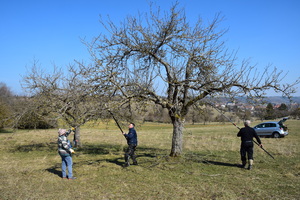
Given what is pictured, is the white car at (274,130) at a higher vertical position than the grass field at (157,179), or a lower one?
higher

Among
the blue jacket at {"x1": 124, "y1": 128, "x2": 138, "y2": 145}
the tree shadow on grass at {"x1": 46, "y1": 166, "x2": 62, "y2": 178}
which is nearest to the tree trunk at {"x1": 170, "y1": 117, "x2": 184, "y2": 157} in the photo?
the blue jacket at {"x1": 124, "y1": 128, "x2": 138, "y2": 145}

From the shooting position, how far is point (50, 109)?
46.0ft

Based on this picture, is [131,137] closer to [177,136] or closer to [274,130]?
[177,136]

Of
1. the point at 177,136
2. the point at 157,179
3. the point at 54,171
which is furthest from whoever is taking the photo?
the point at 177,136

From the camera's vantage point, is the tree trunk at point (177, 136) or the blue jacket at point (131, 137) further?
the tree trunk at point (177, 136)

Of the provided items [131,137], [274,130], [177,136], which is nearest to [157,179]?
[131,137]

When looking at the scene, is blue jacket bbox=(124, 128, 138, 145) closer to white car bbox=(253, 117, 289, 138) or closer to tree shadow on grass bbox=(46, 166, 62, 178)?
tree shadow on grass bbox=(46, 166, 62, 178)

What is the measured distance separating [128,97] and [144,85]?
1250 millimetres

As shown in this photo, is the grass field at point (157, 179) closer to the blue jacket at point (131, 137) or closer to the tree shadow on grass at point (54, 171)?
the tree shadow on grass at point (54, 171)

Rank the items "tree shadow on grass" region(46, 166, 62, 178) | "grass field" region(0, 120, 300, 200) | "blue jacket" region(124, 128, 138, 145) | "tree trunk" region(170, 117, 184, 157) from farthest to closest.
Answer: "tree trunk" region(170, 117, 184, 157) < "blue jacket" region(124, 128, 138, 145) < "tree shadow on grass" region(46, 166, 62, 178) < "grass field" region(0, 120, 300, 200)

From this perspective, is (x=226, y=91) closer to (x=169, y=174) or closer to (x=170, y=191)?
(x=169, y=174)

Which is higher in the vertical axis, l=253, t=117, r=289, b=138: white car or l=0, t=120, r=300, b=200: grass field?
l=253, t=117, r=289, b=138: white car

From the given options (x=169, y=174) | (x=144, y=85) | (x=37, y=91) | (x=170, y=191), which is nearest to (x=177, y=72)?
(x=144, y=85)

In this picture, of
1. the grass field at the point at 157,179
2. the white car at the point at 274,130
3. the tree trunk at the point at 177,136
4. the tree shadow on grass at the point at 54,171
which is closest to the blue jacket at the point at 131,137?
the grass field at the point at 157,179
